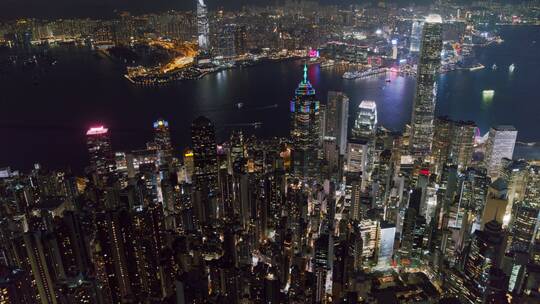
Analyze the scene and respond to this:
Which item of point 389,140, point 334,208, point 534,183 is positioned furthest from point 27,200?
point 534,183

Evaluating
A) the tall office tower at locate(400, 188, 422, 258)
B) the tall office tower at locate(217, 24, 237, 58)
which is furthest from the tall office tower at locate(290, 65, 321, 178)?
the tall office tower at locate(217, 24, 237, 58)

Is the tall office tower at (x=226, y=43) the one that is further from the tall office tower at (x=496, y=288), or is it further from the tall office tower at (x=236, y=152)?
the tall office tower at (x=496, y=288)

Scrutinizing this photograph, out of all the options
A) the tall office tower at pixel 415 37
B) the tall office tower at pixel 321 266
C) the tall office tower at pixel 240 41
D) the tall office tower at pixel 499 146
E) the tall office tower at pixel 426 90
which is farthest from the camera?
the tall office tower at pixel 240 41

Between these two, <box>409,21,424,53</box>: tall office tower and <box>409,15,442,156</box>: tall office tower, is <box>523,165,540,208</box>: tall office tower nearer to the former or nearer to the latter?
<box>409,15,442,156</box>: tall office tower

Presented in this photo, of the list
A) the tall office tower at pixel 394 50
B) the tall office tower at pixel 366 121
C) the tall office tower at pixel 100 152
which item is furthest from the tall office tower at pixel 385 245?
the tall office tower at pixel 394 50

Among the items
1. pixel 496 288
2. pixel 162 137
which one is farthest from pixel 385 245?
pixel 162 137

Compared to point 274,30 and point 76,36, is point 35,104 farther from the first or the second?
point 274,30
